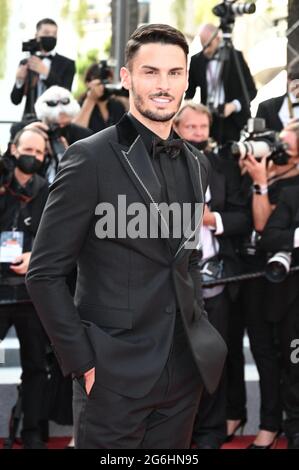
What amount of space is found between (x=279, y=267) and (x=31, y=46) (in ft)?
7.64

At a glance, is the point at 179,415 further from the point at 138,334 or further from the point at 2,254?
→ the point at 2,254

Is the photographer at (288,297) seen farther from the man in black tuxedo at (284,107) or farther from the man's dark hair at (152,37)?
the man's dark hair at (152,37)

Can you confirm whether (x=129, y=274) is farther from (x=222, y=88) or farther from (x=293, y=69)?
(x=222, y=88)

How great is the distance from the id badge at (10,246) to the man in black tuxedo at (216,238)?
35.4 inches

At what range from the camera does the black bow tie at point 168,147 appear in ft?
9.14

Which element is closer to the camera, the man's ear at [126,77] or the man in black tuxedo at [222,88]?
the man's ear at [126,77]

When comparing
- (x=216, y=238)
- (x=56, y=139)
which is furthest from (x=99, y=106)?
(x=216, y=238)

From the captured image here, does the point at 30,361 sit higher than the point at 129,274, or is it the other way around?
the point at 129,274

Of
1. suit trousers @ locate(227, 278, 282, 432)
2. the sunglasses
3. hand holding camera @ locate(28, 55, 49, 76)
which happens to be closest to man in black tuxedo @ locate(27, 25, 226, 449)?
suit trousers @ locate(227, 278, 282, 432)

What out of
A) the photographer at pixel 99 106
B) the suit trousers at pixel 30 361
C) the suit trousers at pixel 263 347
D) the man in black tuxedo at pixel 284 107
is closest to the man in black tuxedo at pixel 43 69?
the photographer at pixel 99 106

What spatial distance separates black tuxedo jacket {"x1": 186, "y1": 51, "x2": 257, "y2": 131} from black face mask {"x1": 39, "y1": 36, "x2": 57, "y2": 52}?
953mm

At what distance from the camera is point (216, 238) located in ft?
16.0

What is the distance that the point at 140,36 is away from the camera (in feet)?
9.03

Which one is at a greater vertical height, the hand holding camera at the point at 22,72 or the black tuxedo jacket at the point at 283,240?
the hand holding camera at the point at 22,72
